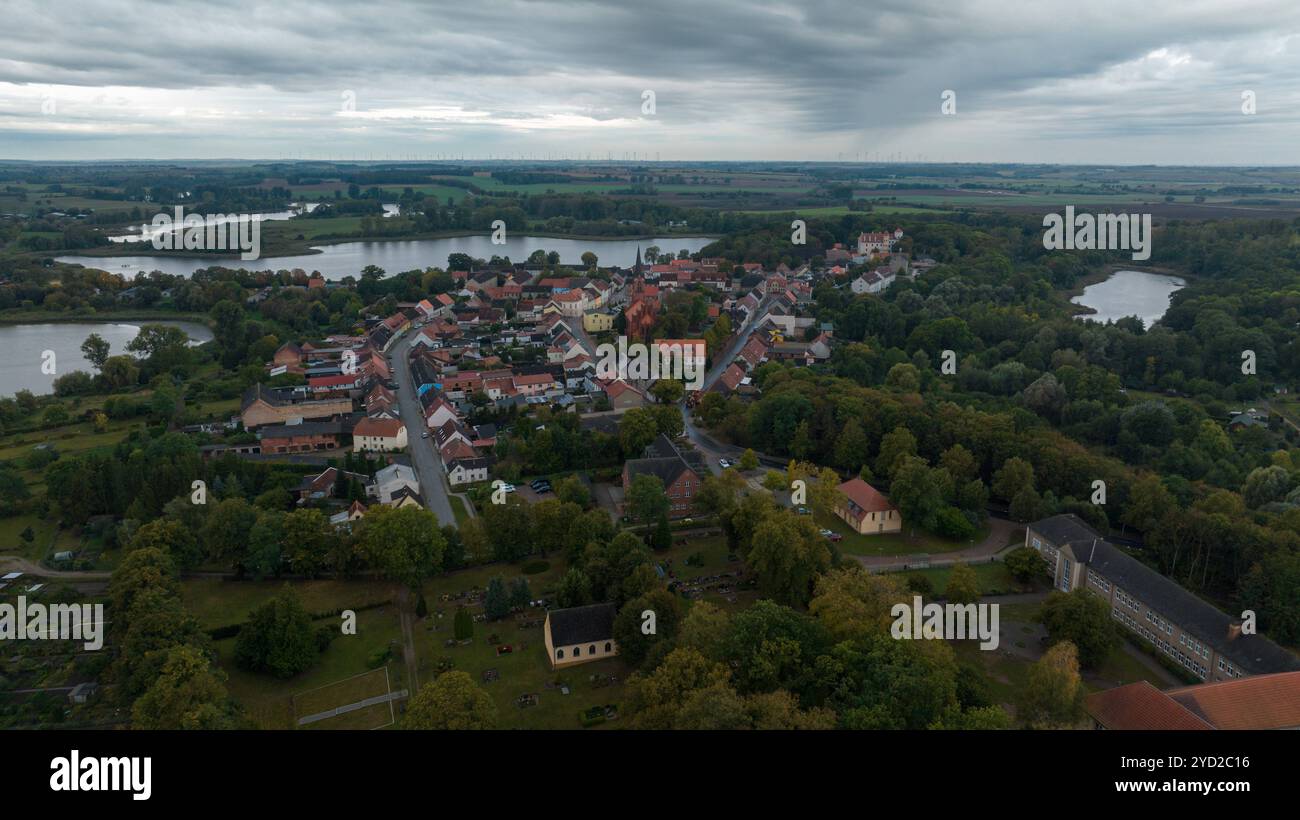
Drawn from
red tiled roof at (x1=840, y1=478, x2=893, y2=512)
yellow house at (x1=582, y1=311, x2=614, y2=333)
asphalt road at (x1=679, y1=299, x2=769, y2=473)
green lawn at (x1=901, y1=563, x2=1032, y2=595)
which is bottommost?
green lawn at (x1=901, y1=563, x2=1032, y2=595)

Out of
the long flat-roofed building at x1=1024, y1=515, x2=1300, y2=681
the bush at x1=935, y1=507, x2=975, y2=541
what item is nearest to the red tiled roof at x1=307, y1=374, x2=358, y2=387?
the bush at x1=935, y1=507, x2=975, y2=541

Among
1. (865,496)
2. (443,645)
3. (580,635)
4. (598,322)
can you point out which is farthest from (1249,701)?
(598,322)

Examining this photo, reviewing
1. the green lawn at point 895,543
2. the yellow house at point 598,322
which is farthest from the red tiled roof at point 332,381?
the green lawn at point 895,543

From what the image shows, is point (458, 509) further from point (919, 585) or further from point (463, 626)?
point (919, 585)

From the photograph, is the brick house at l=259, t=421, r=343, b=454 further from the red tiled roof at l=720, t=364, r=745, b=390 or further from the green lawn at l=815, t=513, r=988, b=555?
the green lawn at l=815, t=513, r=988, b=555

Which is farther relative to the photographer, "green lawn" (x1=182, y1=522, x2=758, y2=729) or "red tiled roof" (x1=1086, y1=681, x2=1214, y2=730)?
"green lawn" (x1=182, y1=522, x2=758, y2=729)

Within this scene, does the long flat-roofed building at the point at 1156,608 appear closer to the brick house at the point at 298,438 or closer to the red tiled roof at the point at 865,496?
the red tiled roof at the point at 865,496
